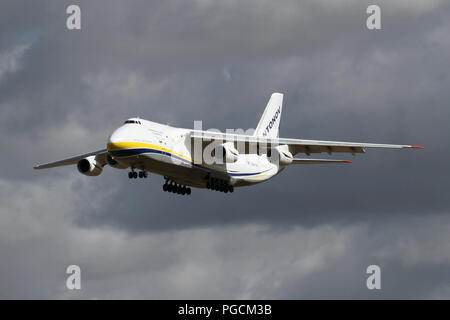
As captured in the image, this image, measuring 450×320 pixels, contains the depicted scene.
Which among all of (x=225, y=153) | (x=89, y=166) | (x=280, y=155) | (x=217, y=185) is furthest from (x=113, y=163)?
(x=280, y=155)

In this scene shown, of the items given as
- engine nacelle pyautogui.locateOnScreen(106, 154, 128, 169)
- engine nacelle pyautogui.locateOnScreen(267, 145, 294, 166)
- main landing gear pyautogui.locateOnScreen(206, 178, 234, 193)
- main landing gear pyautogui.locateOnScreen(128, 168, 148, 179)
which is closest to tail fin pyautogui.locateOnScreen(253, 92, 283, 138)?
engine nacelle pyautogui.locateOnScreen(267, 145, 294, 166)

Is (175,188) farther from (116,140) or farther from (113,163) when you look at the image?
(116,140)

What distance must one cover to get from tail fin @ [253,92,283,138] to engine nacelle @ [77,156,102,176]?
267 inches

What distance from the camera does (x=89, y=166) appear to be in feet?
96.7

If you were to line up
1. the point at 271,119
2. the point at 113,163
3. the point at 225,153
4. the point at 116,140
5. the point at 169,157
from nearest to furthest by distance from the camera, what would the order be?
the point at 116,140, the point at 169,157, the point at 225,153, the point at 113,163, the point at 271,119

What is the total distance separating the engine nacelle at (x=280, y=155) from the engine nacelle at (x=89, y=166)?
6.27 m

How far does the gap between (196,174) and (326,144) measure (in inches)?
180

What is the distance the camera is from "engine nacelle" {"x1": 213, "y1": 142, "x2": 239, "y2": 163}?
2697cm

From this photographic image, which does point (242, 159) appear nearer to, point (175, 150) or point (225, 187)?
point (225, 187)

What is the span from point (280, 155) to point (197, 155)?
3.93m

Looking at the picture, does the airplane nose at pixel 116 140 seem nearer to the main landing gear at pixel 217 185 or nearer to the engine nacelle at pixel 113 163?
the engine nacelle at pixel 113 163

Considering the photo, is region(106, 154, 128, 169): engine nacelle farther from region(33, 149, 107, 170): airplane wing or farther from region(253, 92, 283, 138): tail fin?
region(253, 92, 283, 138): tail fin
